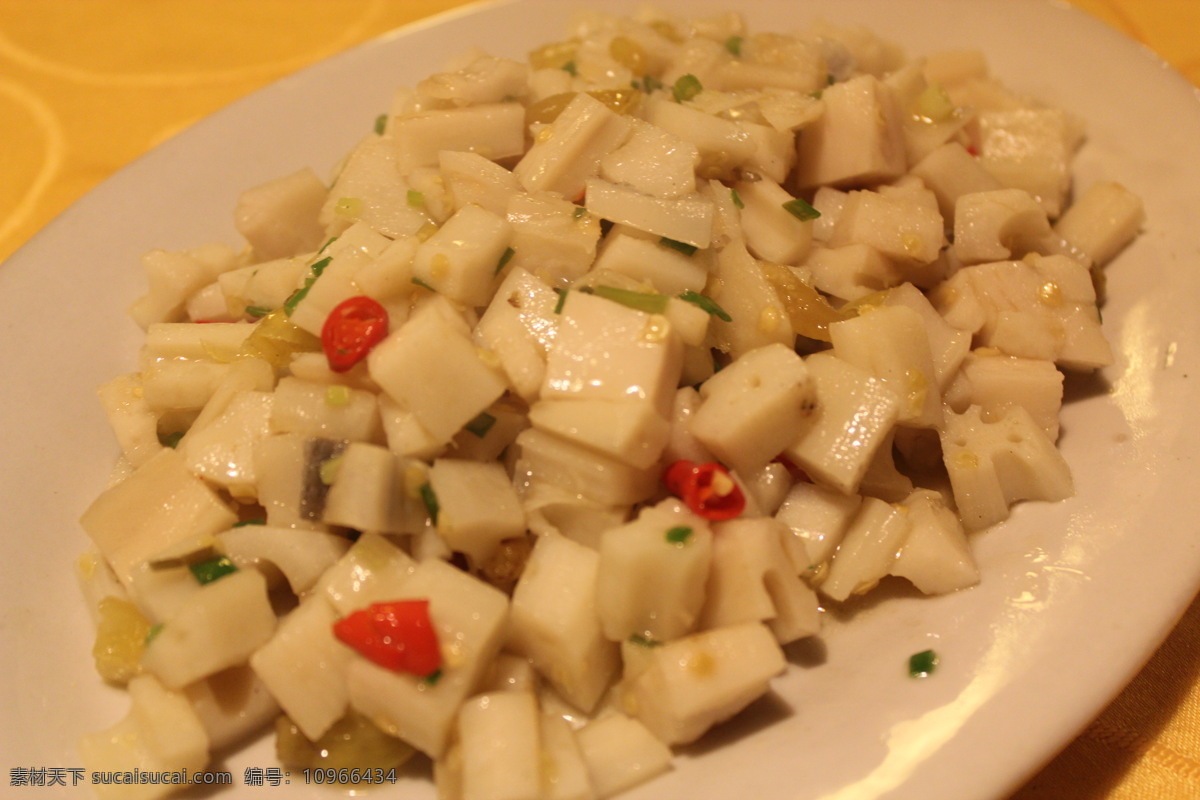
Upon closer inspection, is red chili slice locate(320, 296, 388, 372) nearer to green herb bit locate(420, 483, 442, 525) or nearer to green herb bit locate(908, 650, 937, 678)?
green herb bit locate(420, 483, 442, 525)

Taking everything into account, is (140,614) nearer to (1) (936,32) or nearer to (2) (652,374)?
(2) (652,374)

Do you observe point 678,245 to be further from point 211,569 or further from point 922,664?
point 211,569

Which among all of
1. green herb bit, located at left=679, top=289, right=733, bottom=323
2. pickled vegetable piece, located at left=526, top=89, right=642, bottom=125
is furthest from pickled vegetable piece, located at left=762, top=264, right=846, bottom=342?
pickled vegetable piece, located at left=526, top=89, right=642, bottom=125

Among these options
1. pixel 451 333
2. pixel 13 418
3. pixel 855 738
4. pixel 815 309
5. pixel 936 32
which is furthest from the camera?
pixel 936 32

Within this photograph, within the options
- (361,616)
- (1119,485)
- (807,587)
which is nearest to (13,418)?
(361,616)

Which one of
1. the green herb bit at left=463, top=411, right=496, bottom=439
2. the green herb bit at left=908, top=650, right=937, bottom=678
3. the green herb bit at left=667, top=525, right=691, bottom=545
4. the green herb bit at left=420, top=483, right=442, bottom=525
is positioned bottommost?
the green herb bit at left=908, top=650, right=937, bottom=678
